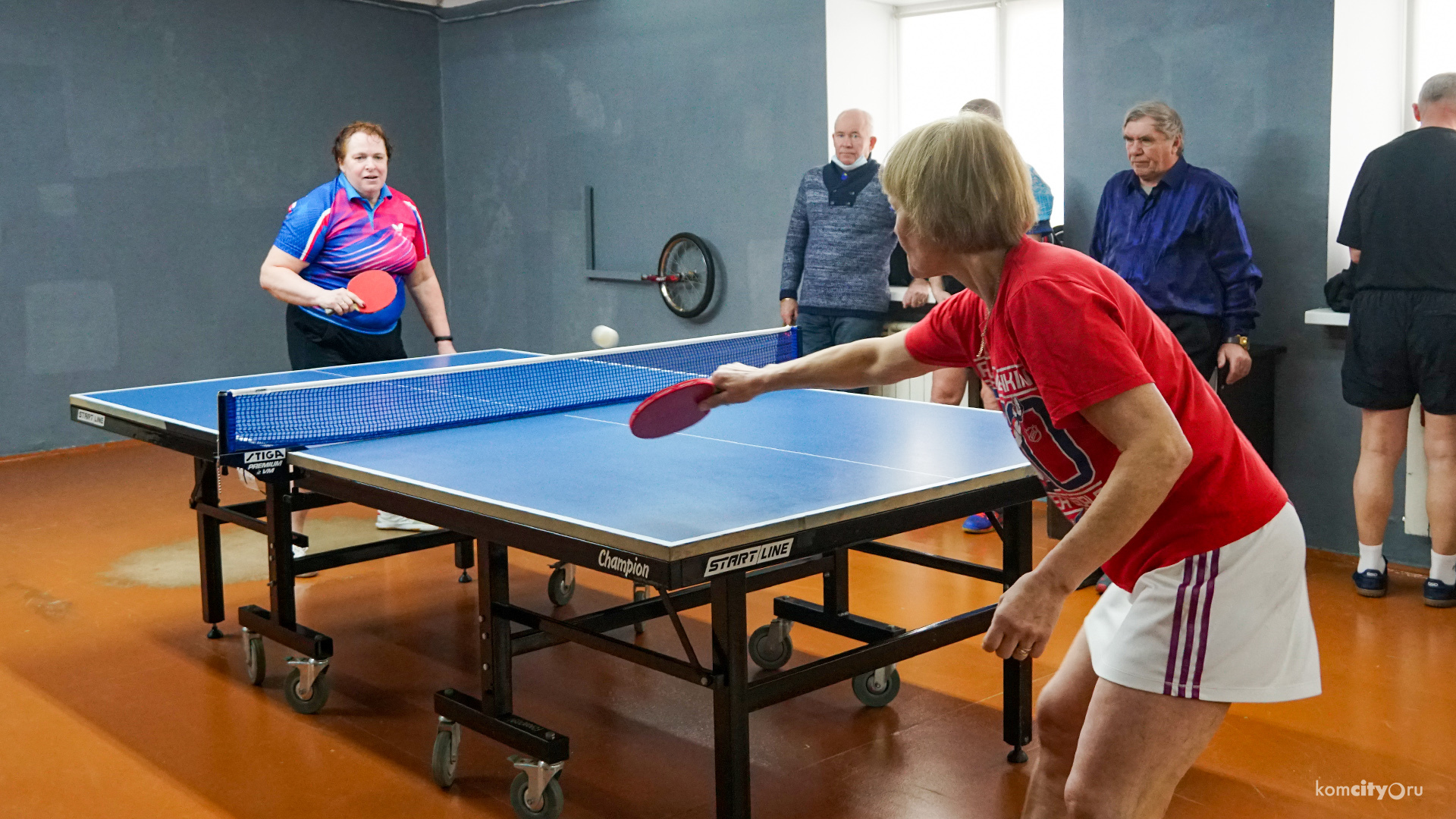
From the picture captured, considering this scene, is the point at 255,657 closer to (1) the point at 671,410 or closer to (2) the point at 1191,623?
(1) the point at 671,410

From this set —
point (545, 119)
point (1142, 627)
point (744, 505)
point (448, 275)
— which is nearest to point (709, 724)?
point (744, 505)

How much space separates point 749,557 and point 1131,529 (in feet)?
2.87

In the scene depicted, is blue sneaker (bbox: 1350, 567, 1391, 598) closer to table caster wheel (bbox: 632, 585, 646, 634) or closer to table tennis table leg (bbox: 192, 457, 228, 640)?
table caster wheel (bbox: 632, 585, 646, 634)

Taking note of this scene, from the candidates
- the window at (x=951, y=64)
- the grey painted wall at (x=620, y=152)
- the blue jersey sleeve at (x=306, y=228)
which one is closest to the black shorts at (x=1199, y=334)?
the window at (x=951, y=64)

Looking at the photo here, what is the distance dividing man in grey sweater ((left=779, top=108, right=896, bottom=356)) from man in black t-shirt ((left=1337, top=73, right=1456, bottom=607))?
76.0 inches

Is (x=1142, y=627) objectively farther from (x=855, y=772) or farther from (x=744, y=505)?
(x=855, y=772)

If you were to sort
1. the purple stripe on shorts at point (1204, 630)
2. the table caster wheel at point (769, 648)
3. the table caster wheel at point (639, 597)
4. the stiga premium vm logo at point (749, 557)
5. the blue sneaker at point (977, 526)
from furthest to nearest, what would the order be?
the blue sneaker at point (977, 526) → the table caster wheel at point (639, 597) → the table caster wheel at point (769, 648) → the stiga premium vm logo at point (749, 557) → the purple stripe on shorts at point (1204, 630)

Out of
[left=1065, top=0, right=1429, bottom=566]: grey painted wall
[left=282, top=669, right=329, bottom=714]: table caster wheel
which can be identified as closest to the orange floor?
[left=282, top=669, right=329, bottom=714]: table caster wheel

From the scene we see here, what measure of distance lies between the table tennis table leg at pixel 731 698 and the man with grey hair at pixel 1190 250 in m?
2.74

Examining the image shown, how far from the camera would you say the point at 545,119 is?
8422 millimetres

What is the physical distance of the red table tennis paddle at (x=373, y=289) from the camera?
487cm

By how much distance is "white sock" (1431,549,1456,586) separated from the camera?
14.5ft

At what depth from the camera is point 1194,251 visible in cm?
477

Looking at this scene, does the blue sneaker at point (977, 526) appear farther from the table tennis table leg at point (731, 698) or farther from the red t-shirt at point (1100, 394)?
the red t-shirt at point (1100, 394)
